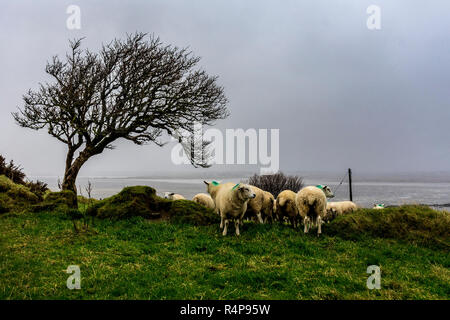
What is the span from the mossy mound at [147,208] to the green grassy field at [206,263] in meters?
0.69

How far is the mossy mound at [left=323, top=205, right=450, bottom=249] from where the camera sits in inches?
356

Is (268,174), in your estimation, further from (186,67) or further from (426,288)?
(426,288)

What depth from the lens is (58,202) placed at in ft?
43.3

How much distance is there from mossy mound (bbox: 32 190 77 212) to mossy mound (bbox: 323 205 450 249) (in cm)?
1178

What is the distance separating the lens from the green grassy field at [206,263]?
504cm

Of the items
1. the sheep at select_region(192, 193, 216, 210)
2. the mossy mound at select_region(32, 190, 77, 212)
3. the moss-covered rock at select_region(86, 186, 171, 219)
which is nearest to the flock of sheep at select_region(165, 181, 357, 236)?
the moss-covered rock at select_region(86, 186, 171, 219)

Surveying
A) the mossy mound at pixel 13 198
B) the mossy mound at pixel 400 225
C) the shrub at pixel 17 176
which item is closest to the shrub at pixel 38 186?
the shrub at pixel 17 176

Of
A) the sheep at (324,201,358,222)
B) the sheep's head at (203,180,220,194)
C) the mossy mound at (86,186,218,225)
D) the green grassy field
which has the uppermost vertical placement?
the sheep's head at (203,180,220,194)

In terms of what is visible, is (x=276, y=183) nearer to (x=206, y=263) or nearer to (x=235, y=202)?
(x=235, y=202)

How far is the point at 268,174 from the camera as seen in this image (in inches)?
1150

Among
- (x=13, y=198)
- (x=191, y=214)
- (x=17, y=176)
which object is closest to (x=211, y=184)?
(x=191, y=214)

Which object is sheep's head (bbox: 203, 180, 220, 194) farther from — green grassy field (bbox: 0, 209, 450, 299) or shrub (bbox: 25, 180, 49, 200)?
shrub (bbox: 25, 180, 49, 200)
